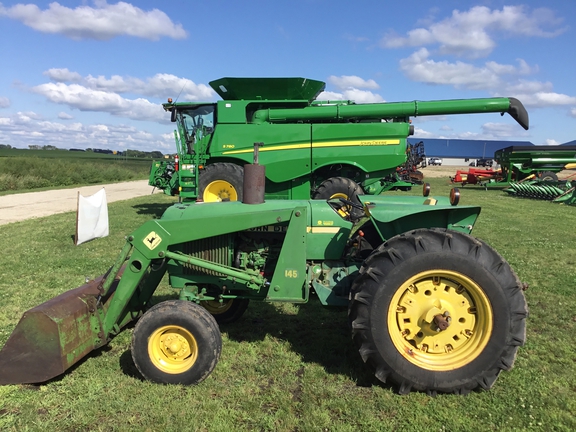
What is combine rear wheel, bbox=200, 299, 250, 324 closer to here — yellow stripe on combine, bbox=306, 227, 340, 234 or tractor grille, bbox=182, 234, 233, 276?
tractor grille, bbox=182, 234, 233, 276

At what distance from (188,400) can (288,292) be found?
43.6 inches

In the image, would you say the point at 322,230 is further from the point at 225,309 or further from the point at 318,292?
the point at 225,309

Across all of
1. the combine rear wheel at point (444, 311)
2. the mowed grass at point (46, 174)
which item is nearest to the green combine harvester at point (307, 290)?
the combine rear wheel at point (444, 311)

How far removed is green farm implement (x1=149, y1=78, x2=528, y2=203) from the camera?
1021cm

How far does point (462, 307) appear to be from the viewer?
3.13m

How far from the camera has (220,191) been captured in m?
10.9

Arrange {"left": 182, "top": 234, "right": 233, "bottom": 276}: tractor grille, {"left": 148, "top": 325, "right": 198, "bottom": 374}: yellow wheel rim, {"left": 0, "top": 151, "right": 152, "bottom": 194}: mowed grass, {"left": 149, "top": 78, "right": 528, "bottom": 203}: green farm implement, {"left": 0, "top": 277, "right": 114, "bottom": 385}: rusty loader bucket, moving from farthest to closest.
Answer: {"left": 0, "top": 151, "right": 152, "bottom": 194}: mowed grass → {"left": 149, "top": 78, "right": 528, "bottom": 203}: green farm implement → {"left": 182, "top": 234, "right": 233, "bottom": 276}: tractor grille → {"left": 148, "top": 325, "right": 198, "bottom": 374}: yellow wheel rim → {"left": 0, "top": 277, "right": 114, "bottom": 385}: rusty loader bucket

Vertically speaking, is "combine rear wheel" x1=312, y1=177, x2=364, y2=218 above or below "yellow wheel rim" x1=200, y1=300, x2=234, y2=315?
above

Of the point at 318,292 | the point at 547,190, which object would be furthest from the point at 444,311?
the point at 547,190

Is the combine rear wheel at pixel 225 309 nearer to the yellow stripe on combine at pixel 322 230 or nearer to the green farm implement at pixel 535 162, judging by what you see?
the yellow stripe on combine at pixel 322 230

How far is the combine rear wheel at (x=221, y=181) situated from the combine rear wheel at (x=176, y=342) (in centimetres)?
753

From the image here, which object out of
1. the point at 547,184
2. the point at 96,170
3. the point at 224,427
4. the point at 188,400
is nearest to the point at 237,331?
the point at 188,400

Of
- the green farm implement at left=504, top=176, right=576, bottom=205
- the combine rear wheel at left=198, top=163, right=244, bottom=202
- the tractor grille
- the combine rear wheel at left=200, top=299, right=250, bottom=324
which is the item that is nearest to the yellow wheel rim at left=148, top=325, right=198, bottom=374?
the tractor grille

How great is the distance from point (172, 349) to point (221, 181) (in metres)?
7.74
